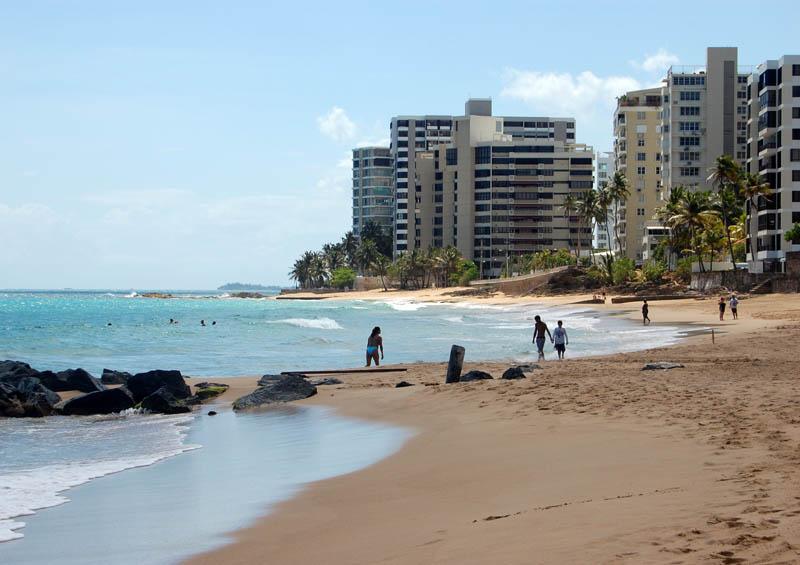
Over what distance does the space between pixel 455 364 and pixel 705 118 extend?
119 m

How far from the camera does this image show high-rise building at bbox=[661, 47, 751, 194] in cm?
12912

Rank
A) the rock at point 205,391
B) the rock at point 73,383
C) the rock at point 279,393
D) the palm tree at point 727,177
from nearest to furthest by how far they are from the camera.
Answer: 1. the rock at point 279,393
2. the rock at point 205,391
3. the rock at point 73,383
4. the palm tree at point 727,177

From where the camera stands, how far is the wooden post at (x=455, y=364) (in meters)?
20.6

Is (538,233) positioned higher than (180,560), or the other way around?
(538,233)

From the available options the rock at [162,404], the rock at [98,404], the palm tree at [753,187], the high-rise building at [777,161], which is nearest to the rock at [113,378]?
the rock at [98,404]

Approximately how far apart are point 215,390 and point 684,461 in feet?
50.5

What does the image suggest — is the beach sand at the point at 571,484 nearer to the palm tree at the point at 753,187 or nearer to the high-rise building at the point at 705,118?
the palm tree at the point at 753,187

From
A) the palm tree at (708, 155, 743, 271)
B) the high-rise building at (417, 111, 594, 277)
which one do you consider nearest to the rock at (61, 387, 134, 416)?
the palm tree at (708, 155, 743, 271)

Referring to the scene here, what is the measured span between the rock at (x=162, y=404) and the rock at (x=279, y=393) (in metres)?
1.28

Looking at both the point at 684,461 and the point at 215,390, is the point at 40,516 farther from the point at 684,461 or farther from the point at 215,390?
the point at 215,390

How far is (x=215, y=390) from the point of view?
23.0 meters

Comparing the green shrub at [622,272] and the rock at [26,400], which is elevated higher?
the green shrub at [622,272]

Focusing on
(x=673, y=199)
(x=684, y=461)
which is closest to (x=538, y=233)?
(x=673, y=199)

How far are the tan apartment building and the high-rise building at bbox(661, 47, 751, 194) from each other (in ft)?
36.7
